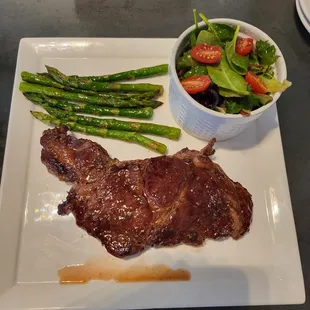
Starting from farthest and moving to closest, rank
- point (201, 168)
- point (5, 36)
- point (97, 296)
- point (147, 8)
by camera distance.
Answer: point (147, 8) → point (5, 36) → point (201, 168) → point (97, 296)

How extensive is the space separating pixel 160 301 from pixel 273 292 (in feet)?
2.55

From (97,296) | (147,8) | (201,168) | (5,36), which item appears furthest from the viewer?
(147,8)

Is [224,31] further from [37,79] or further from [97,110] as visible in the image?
[37,79]

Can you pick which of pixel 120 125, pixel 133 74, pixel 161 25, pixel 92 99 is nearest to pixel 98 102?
pixel 92 99

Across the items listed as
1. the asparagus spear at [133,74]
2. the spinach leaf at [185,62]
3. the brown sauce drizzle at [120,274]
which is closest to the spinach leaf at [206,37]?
the spinach leaf at [185,62]

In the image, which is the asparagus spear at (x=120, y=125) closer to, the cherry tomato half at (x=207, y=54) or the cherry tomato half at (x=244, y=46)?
the cherry tomato half at (x=207, y=54)

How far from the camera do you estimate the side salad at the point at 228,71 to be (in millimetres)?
2422

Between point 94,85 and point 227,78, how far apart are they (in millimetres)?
1092

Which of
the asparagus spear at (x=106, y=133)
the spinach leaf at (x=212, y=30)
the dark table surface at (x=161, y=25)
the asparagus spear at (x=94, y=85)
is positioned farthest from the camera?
the dark table surface at (x=161, y=25)

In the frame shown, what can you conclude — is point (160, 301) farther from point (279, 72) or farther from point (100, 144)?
point (279, 72)

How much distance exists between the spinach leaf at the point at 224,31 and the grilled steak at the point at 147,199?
842 millimetres

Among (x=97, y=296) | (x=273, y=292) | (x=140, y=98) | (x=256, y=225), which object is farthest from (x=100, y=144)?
(x=273, y=292)

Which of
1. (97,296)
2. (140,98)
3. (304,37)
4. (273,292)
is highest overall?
(140,98)

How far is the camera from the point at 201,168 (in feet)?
8.44
